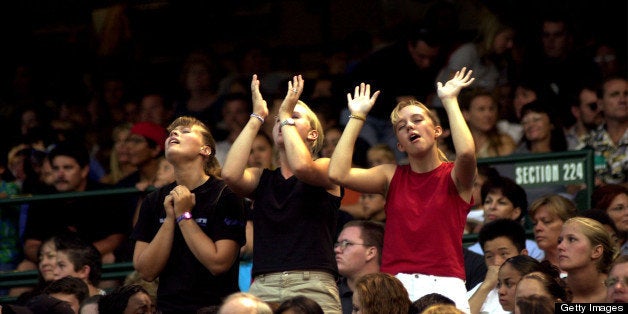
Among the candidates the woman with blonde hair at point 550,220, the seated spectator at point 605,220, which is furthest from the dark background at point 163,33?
the seated spectator at point 605,220

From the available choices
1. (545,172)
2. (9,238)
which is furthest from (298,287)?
(9,238)

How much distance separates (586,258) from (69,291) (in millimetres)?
3493

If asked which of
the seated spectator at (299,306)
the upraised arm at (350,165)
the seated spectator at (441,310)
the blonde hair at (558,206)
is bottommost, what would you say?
the seated spectator at (441,310)

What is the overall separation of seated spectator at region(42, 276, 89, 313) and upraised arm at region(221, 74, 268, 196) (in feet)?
5.87

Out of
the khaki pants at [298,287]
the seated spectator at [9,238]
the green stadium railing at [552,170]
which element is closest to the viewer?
the khaki pants at [298,287]

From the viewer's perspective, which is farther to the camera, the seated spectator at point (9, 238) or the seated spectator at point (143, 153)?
the seated spectator at point (143, 153)

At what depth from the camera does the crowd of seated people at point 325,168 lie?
886 cm

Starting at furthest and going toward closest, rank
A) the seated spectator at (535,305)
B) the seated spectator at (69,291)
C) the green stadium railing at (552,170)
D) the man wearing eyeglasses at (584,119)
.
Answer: the man wearing eyeglasses at (584,119)
the green stadium railing at (552,170)
the seated spectator at (69,291)
the seated spectator at (535,305)

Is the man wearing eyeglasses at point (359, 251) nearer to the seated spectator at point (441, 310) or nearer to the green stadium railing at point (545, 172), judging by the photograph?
the green stadium railing at point (545, 172)

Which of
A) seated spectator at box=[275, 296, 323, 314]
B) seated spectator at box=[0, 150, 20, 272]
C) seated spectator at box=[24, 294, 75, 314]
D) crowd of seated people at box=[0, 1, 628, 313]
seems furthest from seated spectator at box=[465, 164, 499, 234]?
seated spectator at box=[0, 150, 20, 272]

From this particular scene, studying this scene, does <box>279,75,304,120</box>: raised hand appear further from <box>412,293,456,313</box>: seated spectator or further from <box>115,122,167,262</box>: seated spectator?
<box>115,122,167,262</box>: seated spectator

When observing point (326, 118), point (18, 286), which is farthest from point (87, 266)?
point (326, 118)

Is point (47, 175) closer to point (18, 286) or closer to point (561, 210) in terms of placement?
point (18, 286)

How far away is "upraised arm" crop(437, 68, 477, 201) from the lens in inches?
327
